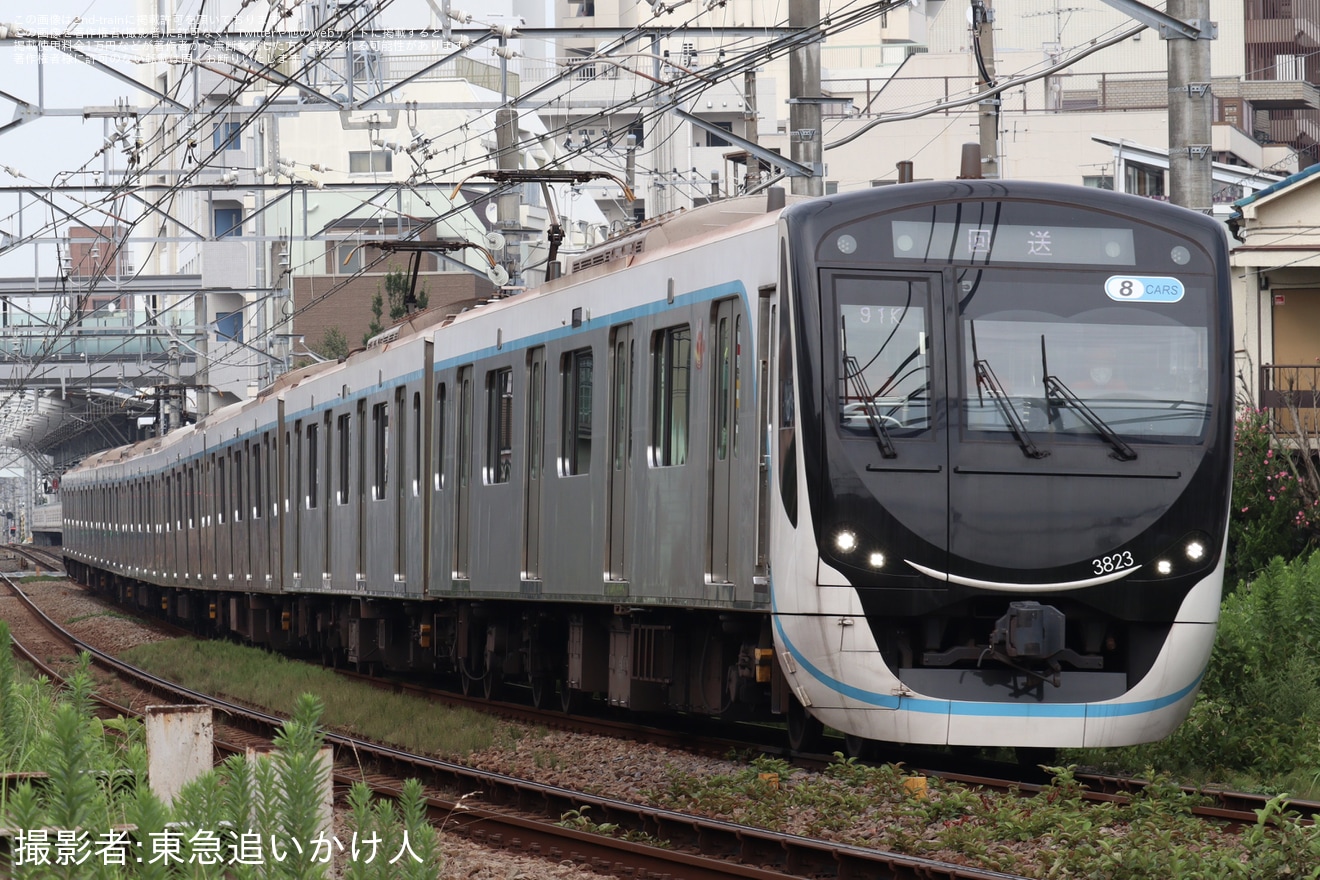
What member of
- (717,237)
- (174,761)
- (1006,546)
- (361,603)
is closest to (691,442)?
(717,237)

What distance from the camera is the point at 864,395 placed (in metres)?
9.47

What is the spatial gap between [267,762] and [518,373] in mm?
8898

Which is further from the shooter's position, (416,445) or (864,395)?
(416,445)

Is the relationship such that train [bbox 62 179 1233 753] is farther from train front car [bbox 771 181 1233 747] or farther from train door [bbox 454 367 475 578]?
train door [bbox 454 367 475 578]

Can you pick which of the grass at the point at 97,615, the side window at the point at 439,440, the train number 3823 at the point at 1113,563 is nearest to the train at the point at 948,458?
the train number 3823 at the point at 1113,563

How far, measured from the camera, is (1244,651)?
472 inches

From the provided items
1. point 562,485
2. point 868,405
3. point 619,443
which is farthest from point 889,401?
point 562,485

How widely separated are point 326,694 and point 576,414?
5371mm

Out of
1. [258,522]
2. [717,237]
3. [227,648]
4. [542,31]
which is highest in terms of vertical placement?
[542,31]

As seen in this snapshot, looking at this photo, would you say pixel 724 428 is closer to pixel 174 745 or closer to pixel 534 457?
pixel 534 457

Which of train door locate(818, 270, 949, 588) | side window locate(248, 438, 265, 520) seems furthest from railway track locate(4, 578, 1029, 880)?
side window locate(248, 438, 265, 520)

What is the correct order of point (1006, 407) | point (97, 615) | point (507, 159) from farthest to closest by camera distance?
point (97, 615), point (507, 159), point (1006, 407)

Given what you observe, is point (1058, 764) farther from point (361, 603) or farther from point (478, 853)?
point (361, 603)

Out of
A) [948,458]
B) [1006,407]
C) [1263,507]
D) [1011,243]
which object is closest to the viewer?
[948,458]
